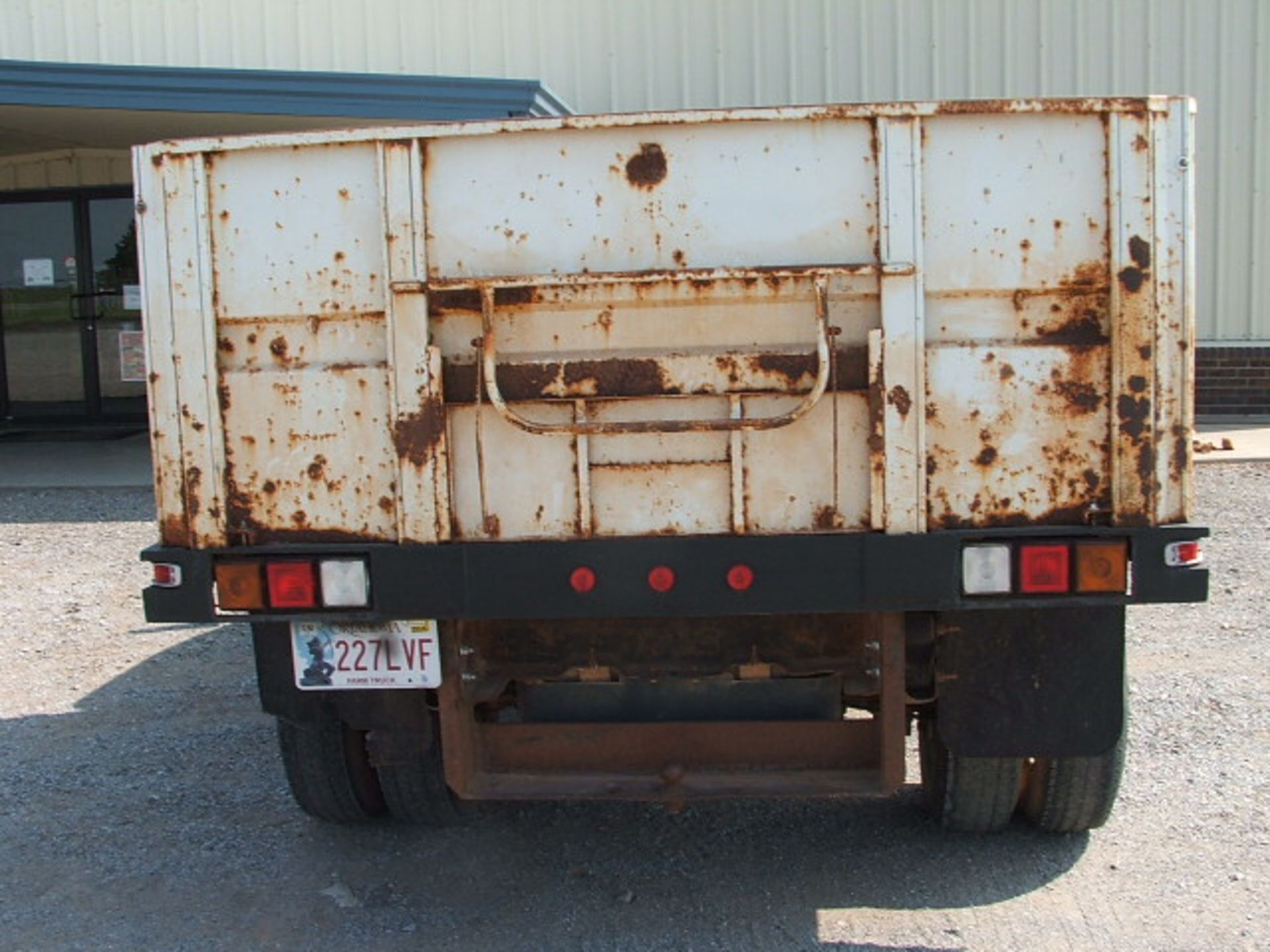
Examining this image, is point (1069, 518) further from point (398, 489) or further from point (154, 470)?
point (154, 470)

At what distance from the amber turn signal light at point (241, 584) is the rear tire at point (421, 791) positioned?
83cm

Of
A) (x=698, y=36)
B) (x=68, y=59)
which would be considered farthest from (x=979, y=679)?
(x=68, y=59)

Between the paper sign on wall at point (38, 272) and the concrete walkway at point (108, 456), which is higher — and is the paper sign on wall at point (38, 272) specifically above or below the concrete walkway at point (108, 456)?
above

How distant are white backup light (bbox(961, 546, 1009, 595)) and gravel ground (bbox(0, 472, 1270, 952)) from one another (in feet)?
3.39

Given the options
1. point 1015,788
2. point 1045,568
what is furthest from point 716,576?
point 1015,788

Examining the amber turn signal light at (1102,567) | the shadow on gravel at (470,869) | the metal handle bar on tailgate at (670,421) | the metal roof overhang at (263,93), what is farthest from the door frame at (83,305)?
the amber turn signal light at (1102,567)

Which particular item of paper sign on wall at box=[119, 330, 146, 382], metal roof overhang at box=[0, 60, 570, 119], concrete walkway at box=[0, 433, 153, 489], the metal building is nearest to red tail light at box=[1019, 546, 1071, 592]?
metal roof overhang at box=[0, 60, 570, 119]

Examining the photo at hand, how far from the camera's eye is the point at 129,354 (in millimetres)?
15344

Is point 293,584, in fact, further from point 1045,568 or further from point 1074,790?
point 1074,790

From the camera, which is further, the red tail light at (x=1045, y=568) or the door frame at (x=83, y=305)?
the door frame at (x=83, y=305)

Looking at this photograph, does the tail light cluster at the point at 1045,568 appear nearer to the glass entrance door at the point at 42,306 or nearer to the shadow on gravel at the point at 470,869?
the shadow on gravel at the point at 470,869

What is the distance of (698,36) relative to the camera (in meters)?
14.1

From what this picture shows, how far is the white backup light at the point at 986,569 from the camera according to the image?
355 centimetres

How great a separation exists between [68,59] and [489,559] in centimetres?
1278
